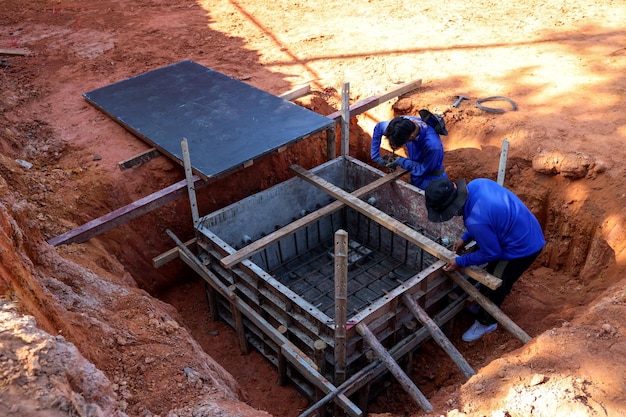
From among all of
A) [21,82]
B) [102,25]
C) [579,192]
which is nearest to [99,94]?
[21,82]

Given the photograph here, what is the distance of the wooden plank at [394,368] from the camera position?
163 inches

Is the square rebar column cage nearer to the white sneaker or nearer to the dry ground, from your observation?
the white sneaker

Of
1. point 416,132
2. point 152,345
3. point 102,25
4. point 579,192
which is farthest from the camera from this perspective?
point 102,25

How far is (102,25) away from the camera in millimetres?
11188

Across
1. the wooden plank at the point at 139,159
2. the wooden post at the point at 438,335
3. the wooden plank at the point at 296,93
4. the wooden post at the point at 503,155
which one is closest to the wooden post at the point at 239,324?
the wooden post at the point at 438,335

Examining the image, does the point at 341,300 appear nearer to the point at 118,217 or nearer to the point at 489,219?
the point at 489,219

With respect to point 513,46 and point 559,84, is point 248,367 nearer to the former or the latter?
point 559,84

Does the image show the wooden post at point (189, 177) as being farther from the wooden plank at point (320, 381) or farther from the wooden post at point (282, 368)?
the wooden plank at point (320, 381)

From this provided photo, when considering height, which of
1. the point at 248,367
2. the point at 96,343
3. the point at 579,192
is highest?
the point at 96,343

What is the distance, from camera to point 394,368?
437 centimetres

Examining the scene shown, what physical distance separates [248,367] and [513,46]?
7.25 metres

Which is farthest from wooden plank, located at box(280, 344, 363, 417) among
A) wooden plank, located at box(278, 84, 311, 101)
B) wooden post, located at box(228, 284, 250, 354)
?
wooden plank, located at box(278, 84, 311, 101)

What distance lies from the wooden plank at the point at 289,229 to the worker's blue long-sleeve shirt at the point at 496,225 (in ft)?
5.80

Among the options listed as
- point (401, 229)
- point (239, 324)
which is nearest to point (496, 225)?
point (401, 229)
